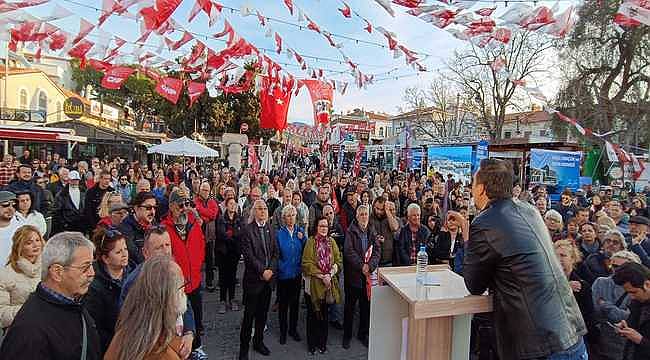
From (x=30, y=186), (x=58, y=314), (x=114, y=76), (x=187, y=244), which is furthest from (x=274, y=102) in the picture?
(x=58, y=314)

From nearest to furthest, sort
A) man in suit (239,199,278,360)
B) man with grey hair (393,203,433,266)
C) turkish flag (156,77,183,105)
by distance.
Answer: man in suit (239,199,278,360) → man with grey hair (393,203,433,266) → turkish flag (156,77,183,105)

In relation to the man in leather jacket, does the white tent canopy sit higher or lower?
higher

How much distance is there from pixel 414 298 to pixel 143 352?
48.4 inches

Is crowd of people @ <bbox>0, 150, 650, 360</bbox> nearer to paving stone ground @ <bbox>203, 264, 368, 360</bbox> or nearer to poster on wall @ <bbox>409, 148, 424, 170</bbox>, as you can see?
paving stone ground @ <bbox>203, 264, 368, 360</bbox>

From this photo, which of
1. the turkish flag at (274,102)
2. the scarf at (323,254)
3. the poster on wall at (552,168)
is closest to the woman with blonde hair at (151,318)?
the scarf at (323,254)

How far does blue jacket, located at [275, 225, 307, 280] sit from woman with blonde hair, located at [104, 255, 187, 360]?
3180 mm

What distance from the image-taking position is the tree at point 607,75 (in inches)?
960

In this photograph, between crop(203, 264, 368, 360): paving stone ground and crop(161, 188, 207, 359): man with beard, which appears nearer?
crop(161, 188, 207, 359): man with beard

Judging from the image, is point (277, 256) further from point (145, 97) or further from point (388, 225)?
point (145, 97)

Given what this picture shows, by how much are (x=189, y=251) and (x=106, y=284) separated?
153 cm

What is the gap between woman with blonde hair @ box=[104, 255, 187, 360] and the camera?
184cm

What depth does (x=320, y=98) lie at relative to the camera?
12602mm

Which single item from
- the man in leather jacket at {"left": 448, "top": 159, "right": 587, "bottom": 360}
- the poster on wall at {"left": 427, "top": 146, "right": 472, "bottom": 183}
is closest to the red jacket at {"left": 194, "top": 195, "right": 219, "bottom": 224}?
the man in leather jacket at {"left": 448, "top": 159, "right": 587, "bottom": 360}

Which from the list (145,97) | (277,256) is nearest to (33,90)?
(145,97)
